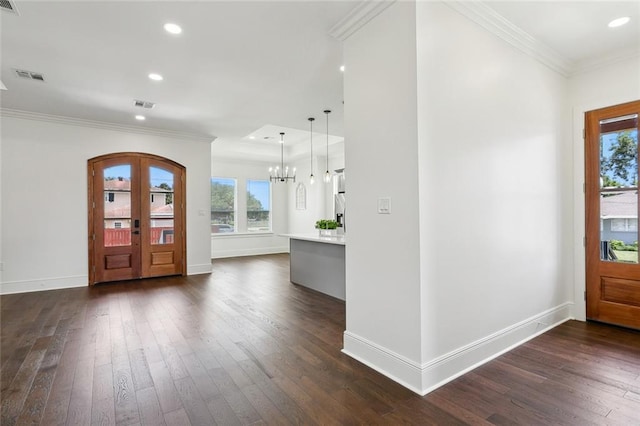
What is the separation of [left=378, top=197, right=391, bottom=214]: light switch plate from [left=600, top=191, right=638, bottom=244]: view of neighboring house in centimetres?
283

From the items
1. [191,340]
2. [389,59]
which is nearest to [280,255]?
[191,340]

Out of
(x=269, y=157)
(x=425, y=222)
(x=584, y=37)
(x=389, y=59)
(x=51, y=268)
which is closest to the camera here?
(x=425, y=222)

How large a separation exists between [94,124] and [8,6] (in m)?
3.53

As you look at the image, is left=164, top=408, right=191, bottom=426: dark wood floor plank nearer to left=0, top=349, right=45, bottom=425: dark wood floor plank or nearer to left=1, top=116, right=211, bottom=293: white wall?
left=0, top=349, right=45, bottom=425: dark wood floor plank

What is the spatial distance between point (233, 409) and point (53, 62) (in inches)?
158

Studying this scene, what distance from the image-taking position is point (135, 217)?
20.0 feet

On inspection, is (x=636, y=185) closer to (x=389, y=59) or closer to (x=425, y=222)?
(x=425, y=222)

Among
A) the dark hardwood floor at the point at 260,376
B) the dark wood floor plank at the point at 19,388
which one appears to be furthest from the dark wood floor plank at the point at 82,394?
the dark wood floor plank at the point at 19,388

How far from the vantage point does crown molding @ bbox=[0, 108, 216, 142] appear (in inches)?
201

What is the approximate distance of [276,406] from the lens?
6.75ft

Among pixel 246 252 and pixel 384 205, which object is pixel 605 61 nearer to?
pixel 384 205

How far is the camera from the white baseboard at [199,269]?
21.8ft

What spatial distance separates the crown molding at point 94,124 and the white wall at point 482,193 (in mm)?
5566

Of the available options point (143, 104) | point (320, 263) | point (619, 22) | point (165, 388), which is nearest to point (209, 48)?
point (143, 104)
